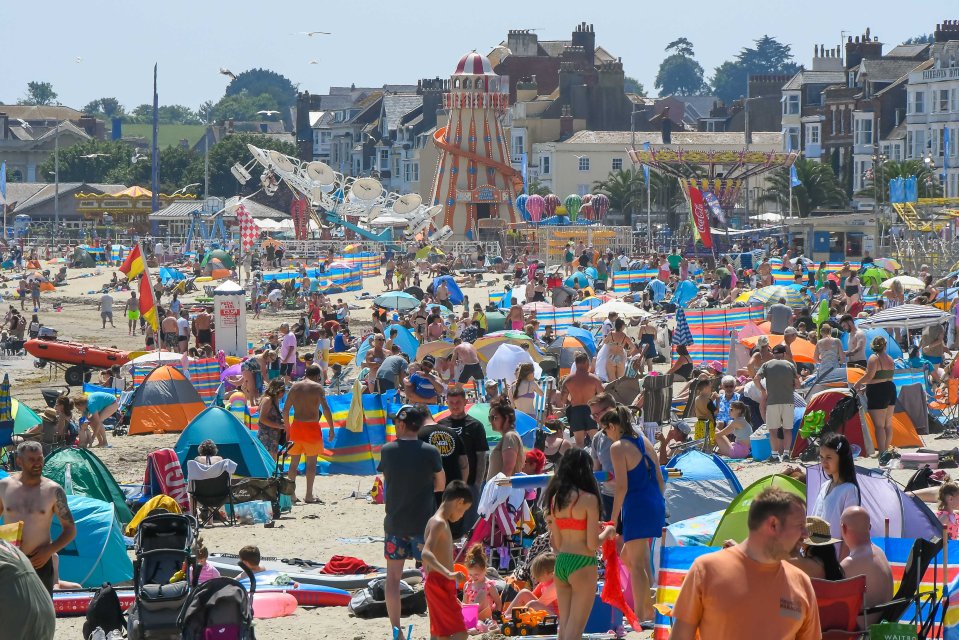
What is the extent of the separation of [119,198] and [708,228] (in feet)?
169

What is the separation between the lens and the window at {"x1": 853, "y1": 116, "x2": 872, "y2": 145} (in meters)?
62.4

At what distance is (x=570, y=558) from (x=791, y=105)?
65.6 m

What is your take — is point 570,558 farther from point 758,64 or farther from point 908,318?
point 758,64

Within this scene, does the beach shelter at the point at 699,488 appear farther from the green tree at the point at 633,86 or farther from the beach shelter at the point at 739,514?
the green tree at the point at 633,86

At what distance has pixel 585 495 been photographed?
22.7ft

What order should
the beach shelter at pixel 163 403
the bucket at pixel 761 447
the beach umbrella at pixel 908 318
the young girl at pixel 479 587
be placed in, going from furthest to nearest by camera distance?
the beach shelter at pixel 163 403 → the beach umbrella at pixel 908 318 → the bucket at pixel 761 447 → the young girl at pixel 479 587

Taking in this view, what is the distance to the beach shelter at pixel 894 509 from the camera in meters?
7.34

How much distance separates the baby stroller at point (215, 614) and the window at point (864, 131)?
5858 cm

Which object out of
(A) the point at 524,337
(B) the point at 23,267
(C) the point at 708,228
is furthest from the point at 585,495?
(B) the point at 23,267

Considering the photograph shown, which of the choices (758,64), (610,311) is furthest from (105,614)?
(758,64)

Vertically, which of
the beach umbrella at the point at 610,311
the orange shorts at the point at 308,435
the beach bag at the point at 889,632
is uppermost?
the beach umbrella at the point at 610,311

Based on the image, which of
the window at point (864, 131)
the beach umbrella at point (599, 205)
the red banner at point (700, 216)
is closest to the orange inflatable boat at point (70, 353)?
the red banner at point (700, 216)

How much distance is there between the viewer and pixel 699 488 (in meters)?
9.63

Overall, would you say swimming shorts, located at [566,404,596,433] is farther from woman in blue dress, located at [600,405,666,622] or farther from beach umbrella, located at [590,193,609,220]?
beach umbrella, located at [590,193,609,220]
